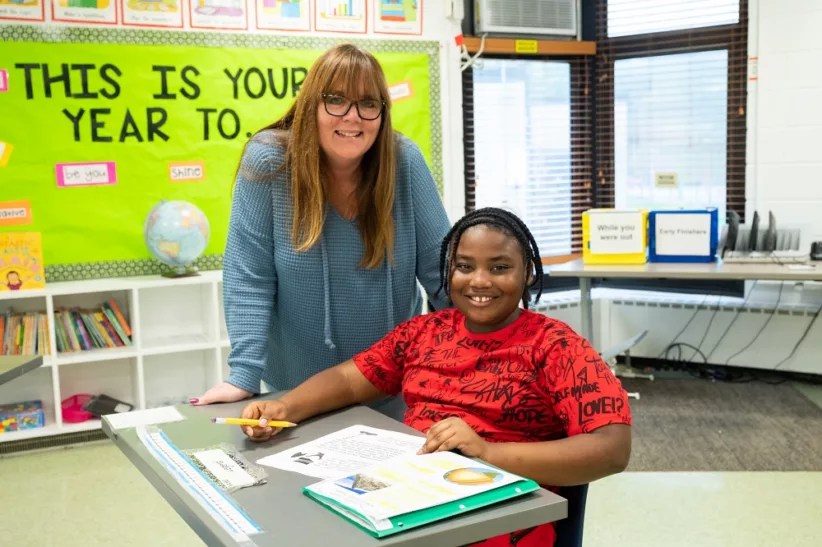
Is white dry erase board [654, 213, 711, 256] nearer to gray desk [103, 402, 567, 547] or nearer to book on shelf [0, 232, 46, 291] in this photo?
book on shelf [0, 232, 46, 291]

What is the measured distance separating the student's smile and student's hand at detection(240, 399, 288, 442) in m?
0.42

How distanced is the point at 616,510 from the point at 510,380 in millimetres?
1734

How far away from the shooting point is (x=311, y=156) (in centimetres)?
184

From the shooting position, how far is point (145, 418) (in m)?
1.70

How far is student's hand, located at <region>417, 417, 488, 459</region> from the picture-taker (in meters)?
1.38

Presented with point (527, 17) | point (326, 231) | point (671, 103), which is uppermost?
point (527, 17)

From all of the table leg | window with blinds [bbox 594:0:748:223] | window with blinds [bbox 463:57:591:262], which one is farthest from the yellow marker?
window with blinds [bbox 594:0:748:223]

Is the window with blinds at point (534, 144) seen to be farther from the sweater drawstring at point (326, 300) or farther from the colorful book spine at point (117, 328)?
the sweater drawstring at point (326, 300)

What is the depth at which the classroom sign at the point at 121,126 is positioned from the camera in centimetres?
394

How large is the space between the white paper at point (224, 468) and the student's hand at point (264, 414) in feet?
0.25

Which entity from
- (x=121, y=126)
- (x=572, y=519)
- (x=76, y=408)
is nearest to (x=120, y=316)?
(x=76, y=408)

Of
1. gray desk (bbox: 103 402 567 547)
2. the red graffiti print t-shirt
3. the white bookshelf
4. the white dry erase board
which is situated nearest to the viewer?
gray desk (bbox: 103 402 567 547)

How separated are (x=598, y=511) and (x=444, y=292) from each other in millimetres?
1535

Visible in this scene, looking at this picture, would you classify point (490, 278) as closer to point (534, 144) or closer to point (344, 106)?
A: point (344, 106)
